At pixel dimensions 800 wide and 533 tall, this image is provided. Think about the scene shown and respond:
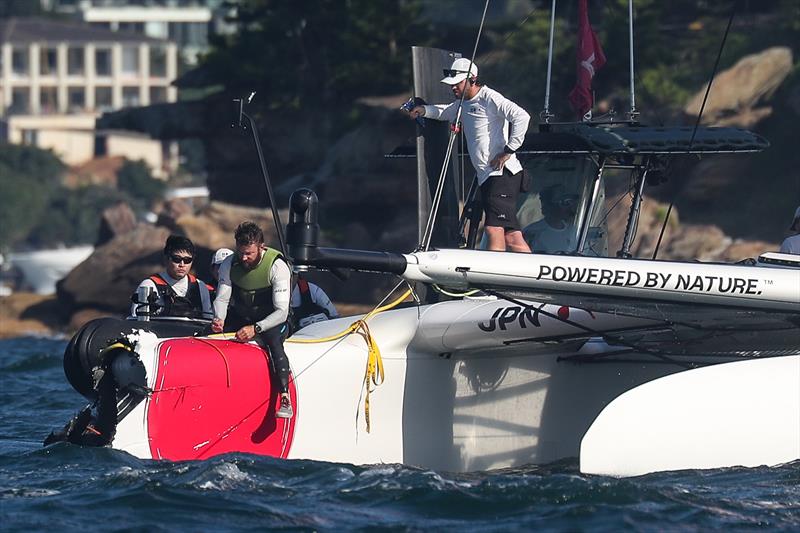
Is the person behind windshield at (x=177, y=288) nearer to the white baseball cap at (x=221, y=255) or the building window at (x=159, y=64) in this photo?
the white baseball cap at (x=221, y=255)

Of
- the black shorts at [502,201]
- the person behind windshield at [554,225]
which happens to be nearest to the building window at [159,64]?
the person behind windshield at [554,225]

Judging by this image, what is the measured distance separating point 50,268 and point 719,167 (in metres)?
26.9

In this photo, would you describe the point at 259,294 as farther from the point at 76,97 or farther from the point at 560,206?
the point at 76,97

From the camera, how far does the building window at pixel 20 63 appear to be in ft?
244

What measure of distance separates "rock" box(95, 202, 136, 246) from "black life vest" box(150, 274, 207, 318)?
64.0 feet

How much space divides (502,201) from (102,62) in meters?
68.5

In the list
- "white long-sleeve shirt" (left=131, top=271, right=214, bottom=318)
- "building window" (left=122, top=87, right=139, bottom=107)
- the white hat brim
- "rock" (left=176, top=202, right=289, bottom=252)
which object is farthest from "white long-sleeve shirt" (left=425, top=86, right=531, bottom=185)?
"building window" (left=122, top=87, right=139, bottom=107)

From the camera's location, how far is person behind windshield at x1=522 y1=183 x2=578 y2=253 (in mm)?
11227

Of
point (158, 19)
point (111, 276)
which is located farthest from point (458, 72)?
point (158, 19)

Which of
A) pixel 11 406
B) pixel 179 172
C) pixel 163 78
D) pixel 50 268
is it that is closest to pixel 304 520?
pixel 11 406

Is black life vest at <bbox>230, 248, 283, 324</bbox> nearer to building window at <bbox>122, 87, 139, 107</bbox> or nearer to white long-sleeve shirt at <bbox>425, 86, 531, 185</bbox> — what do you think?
white long-sleeve shirt at <bbox>425, 86, 531, 185</bbox>

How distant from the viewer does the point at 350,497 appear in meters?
9.05

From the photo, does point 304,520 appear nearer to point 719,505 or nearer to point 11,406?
point 719,505

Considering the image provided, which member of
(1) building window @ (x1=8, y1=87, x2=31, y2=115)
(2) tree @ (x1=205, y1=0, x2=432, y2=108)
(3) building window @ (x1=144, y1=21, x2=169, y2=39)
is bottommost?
(2) tree @ (x1=205, y1=0, x2=432, y2=108)
